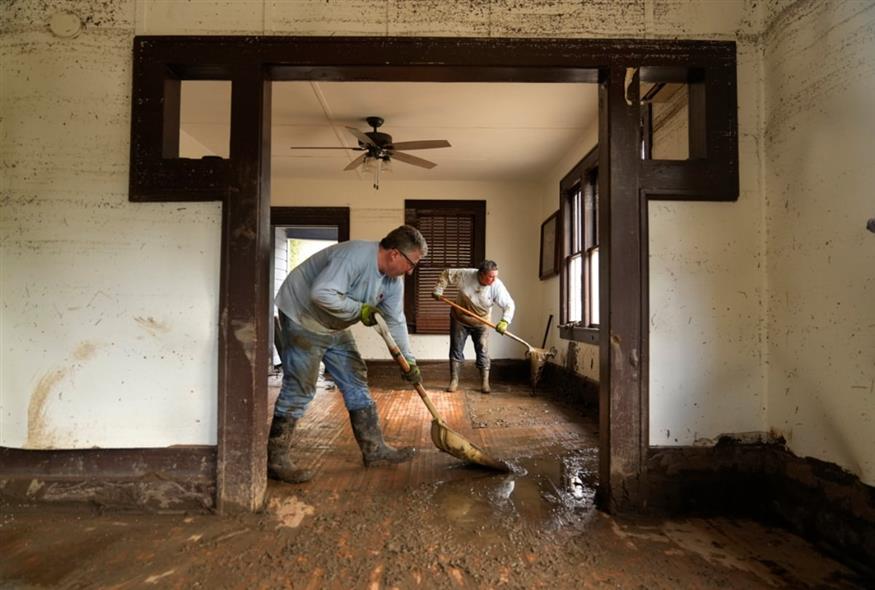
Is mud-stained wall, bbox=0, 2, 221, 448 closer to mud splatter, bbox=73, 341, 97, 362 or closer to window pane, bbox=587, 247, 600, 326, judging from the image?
mud splatter, bbox=73, 341, 97, 362

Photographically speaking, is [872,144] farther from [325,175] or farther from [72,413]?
[325,175]

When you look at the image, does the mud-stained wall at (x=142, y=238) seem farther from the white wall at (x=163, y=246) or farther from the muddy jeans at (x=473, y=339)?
the muddy jeans at (x=473, y=339)

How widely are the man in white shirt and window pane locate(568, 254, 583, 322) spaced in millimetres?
639

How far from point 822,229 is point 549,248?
4.16m

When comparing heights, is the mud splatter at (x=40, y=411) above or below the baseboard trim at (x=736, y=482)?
above

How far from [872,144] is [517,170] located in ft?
15.0

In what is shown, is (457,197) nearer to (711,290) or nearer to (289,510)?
(711,290)

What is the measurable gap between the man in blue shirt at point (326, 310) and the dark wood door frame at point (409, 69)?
0.39 m

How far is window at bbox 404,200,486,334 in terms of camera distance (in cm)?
650

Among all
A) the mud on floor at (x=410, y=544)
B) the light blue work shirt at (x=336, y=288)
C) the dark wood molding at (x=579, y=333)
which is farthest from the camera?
the dark wood molding at (x=579, y=333)

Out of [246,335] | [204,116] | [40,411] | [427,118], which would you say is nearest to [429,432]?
[246,335]

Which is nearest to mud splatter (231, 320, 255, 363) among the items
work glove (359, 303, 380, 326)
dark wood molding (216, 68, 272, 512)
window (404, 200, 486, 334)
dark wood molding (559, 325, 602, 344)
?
dark wood molding (216, 68, 272, 512)

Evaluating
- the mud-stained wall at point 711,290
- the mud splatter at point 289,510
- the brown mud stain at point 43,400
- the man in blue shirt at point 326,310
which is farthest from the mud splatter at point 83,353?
the mud-stained wall at point 711,290

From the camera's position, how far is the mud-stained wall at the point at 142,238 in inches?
80.9
